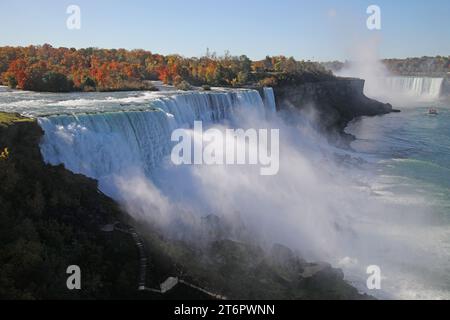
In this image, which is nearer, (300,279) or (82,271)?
(82,271)

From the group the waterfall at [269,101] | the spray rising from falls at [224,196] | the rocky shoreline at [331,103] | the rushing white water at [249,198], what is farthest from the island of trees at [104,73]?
the spray rising from falls at [224,196]

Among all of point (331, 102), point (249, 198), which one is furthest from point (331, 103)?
point (249, 198)

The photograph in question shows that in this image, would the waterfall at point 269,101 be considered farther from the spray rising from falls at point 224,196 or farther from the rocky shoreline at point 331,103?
the spray rising from falls at point 224,196

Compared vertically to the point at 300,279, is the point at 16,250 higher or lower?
higher

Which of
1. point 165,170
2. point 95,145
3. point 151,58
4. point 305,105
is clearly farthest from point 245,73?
point 95,145

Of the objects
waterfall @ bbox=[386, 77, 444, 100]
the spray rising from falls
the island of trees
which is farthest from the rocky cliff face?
waterfall @ bbox=[386, 77, 444, 100]

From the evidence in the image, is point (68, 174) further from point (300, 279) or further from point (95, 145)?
point (300, 279)
